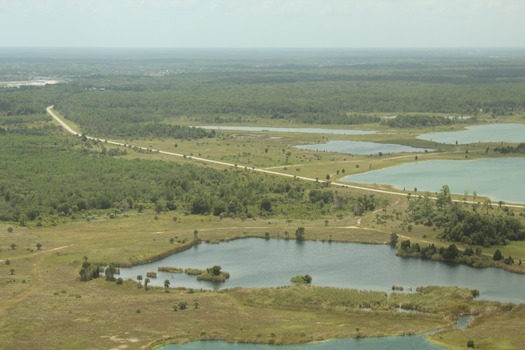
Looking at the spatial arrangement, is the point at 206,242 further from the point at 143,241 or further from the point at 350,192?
the point at 350,192

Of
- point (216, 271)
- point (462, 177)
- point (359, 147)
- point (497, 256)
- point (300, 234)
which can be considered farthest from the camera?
point (359, 147)

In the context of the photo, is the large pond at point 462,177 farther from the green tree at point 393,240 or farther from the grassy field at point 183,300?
the green tree at point 393,240

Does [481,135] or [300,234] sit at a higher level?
[481,135]

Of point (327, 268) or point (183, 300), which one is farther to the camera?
point (327, 268)

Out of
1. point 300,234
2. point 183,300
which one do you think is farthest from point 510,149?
point 183,300

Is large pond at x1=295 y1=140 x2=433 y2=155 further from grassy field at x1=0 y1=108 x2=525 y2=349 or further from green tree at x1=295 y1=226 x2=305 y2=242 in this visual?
green tree at x1=295 y1=226 x2=305 y2=242

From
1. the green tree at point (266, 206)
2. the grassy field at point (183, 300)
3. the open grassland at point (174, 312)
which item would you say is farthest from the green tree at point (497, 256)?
the green tree at point (266, 206)

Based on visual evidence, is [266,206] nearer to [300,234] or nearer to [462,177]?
[300,234]
